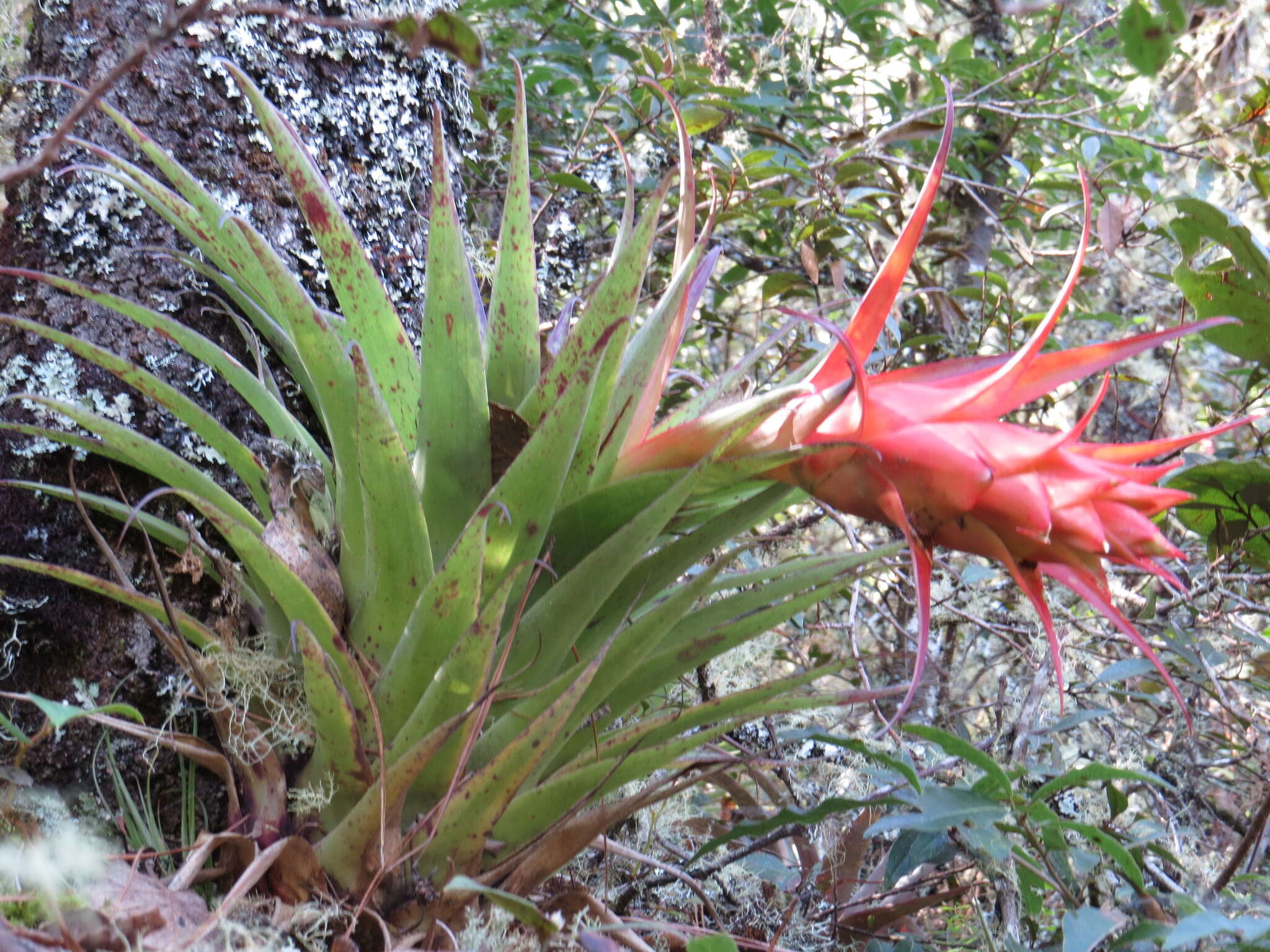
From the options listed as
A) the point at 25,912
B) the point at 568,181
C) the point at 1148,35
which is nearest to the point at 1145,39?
the point at 1148,35

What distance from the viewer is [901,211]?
1869mm

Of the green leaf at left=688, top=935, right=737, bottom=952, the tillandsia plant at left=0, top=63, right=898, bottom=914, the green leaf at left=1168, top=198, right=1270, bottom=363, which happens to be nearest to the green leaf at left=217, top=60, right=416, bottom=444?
the tillandsia plant at left=0, top=63, right=898, bottom=914

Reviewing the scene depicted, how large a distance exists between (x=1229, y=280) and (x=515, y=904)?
1.16 m

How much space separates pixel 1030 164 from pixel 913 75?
1.01m

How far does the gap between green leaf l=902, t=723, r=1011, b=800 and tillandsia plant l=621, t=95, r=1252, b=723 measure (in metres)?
0.14

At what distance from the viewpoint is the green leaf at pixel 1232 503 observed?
1.24 meters

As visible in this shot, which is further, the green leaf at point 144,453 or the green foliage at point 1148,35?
the green leaf at point 144,453

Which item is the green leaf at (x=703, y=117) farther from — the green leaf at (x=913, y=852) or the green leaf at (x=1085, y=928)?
the green leaf at (x=1085, y=928)

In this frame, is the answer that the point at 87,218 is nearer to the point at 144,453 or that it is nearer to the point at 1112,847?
the point at 144,453

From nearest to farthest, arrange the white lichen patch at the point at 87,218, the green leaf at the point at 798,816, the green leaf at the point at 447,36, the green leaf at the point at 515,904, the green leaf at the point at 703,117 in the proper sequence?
the green leaf at the point at 447,36, the green leaf at the point at 515,904, the green leaf at the point at 798,816, the white lichen patch at the point at 87,218, the green leaf at the point at 703,117

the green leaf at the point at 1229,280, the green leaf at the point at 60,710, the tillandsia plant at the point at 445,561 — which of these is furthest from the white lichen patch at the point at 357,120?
the green leaf at the point at 1229,280

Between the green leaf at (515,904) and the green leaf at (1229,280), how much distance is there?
1.06m

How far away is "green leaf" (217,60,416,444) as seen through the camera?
0.68 m

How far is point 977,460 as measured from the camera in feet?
1.95
